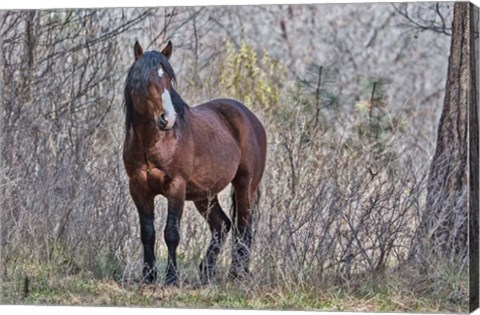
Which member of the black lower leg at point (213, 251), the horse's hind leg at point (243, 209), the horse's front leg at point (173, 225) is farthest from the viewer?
the horse's hind leg at point (243, 209)

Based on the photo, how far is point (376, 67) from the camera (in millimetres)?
13609

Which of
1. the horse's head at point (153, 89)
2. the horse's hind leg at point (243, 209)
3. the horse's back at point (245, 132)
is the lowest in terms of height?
the horse's hind leg at point (243, 209)

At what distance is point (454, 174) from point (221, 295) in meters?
1.79

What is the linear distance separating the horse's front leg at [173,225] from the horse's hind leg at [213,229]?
234 mm

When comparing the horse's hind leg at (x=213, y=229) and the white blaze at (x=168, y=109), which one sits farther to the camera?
the horse's hind leg at (x=213, y=229)

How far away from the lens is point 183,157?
1005 cm

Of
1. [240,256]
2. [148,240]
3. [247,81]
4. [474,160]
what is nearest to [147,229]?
[148,240]

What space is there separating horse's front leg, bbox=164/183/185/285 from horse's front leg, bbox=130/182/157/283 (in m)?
0.14

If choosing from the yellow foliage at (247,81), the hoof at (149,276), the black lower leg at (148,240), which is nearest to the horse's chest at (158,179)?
the black lower leg at (148,240)

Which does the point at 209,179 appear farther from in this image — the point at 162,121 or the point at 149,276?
the point at 149,276

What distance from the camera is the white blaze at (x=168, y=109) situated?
384 inches

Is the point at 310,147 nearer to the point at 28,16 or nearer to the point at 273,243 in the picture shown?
the point at 273,243

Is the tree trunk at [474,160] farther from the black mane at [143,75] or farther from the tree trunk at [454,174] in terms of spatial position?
the black mane at [143,75]

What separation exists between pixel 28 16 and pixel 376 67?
3610 mm
